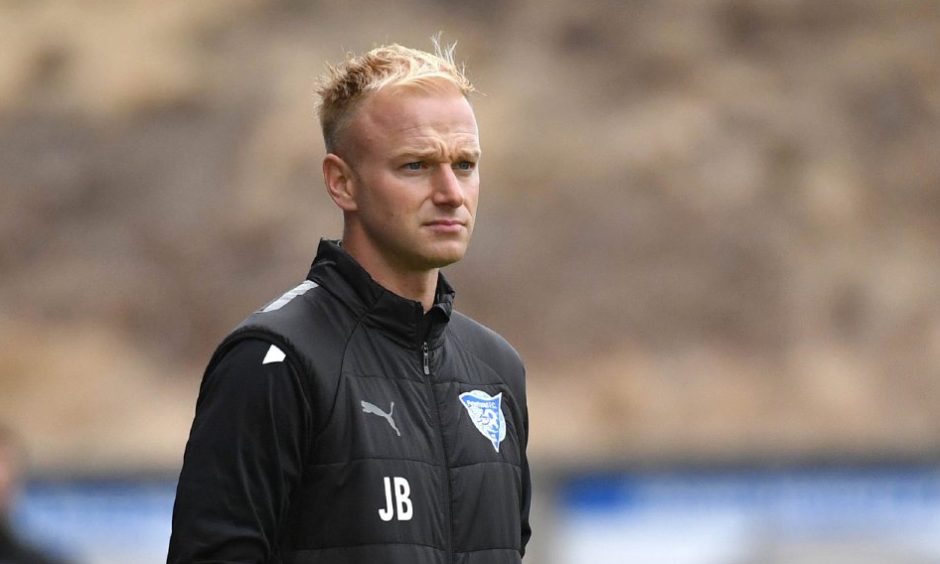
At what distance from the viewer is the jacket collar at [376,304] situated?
309 cm

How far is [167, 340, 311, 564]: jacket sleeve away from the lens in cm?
281

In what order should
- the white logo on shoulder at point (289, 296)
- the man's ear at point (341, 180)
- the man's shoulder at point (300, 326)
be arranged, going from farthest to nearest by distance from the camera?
the man's ear at point (341, 180) → the white logo on shoulder at point (289, 296) → the man's shoulder at point (300, 326)

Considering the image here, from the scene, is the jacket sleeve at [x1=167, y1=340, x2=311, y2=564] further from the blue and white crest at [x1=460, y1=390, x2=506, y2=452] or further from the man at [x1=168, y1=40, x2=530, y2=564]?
the blue and white crest at [x1=460, y1=390, x2=506, y2=452]

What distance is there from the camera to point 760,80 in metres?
27.1

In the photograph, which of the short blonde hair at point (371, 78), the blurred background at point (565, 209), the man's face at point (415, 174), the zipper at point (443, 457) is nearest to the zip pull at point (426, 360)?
the zipper at point (443, 457)

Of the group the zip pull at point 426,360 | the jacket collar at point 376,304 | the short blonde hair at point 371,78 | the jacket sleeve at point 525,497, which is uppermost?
the short blonde hair at point 371,78

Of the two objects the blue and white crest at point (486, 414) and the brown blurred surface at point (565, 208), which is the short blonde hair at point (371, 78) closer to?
the blue and white crest at point (486, 414)

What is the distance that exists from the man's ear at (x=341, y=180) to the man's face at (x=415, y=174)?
0.01m

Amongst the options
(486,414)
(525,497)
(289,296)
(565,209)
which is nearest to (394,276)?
(289,296)

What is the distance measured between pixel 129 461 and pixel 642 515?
1177 centimetres

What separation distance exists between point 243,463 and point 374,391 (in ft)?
0.90

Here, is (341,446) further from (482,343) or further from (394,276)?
(482,343)

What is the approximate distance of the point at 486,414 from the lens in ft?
10.4

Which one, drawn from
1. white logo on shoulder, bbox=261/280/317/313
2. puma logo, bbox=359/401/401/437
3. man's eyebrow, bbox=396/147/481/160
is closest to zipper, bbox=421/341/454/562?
puma logo, bbox=359/401/401/437
